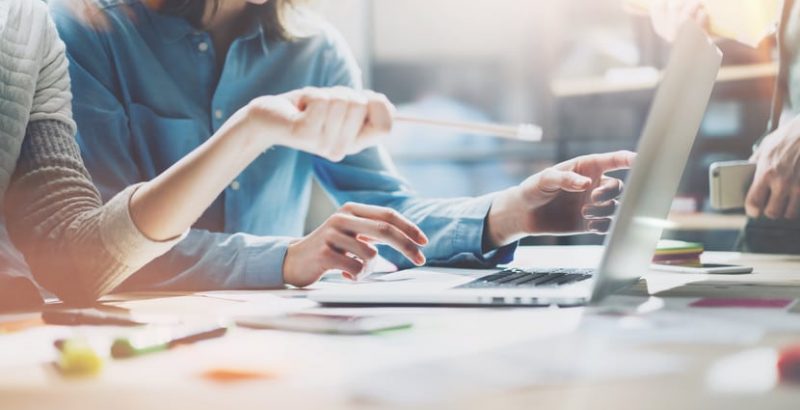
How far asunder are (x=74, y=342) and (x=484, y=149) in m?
2.36

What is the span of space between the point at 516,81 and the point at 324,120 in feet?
6.55

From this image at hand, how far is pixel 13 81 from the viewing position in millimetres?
1118

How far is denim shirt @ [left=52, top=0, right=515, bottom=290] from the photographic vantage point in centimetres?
126

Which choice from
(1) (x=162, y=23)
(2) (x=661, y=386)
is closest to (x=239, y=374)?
(2) (x=661, y=386)

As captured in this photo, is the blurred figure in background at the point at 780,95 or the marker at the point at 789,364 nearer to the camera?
the marker at the point at 789,364

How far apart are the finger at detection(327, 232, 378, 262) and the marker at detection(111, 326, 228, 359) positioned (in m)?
0.40

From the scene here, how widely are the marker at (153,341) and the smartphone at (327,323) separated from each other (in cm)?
4

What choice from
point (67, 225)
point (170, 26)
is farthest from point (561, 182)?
point (170, 26)

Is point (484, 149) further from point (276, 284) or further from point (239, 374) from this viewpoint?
point (239, 374)

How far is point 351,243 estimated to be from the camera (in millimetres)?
1036

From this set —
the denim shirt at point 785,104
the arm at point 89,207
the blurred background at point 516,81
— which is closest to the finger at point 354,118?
the arm at point 89,207

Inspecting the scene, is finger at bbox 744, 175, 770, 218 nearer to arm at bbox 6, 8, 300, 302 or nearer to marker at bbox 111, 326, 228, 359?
Answer: arm at bbox 6, 8, 300, 302

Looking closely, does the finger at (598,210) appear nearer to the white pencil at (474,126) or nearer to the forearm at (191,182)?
the white pencil at (474,126)

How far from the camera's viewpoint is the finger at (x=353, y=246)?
3.37 ft
